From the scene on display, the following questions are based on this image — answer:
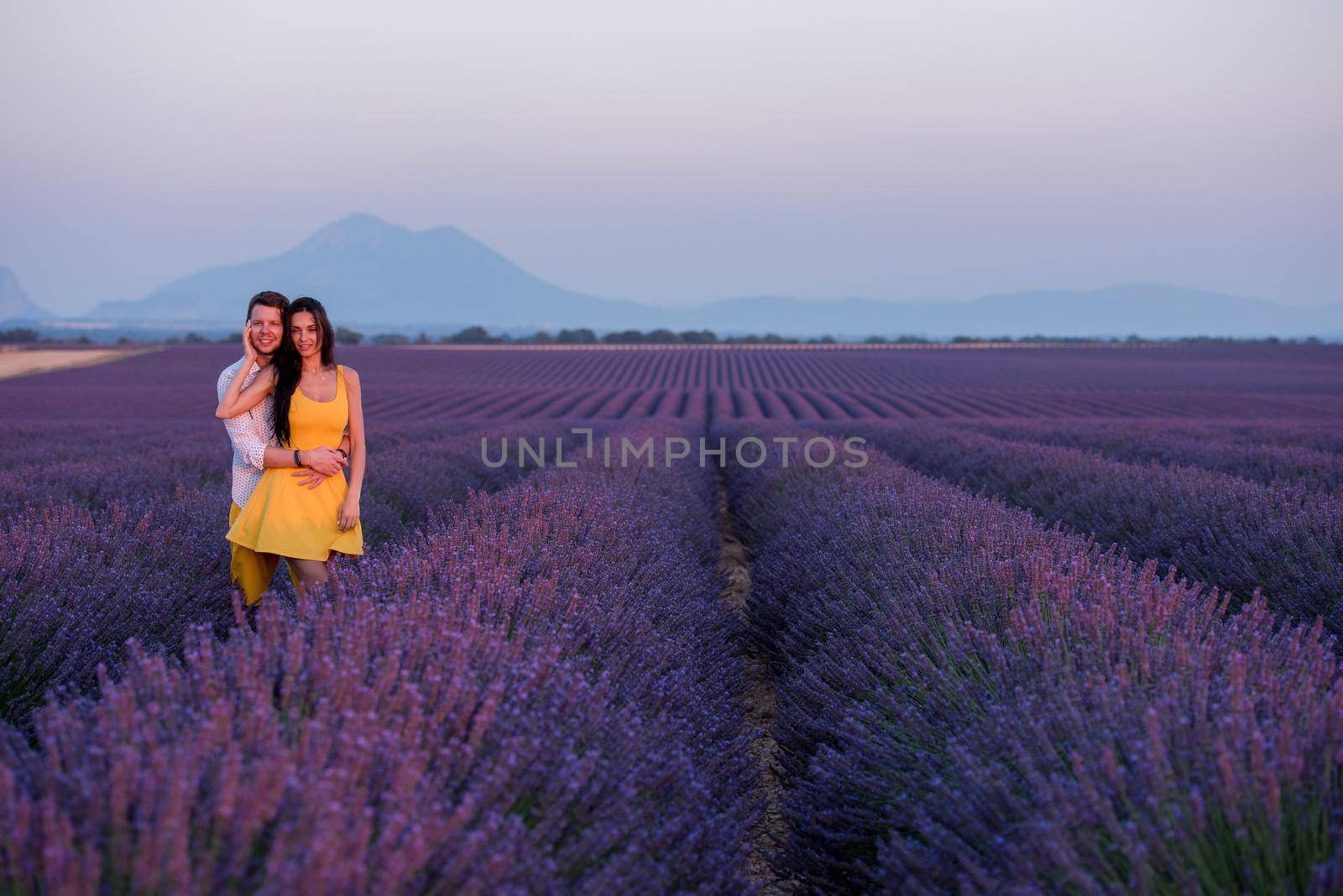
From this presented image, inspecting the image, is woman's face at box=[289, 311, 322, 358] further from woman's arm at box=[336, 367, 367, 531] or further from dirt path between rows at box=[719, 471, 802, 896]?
dirt path between rows at box=[719, 471, 802, 896]

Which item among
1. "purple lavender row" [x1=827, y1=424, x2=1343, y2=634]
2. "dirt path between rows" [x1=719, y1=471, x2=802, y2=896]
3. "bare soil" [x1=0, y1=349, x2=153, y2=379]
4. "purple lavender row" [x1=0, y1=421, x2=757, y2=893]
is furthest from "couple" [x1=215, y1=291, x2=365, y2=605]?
"bare soil" [x1=0, y1=349, x2=153, y2=379]

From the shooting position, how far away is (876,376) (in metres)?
33.0

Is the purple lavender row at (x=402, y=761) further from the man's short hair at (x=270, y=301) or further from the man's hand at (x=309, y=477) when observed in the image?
the man's short hair at (x=270, y=301)

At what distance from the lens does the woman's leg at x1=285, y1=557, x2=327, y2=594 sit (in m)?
3.38

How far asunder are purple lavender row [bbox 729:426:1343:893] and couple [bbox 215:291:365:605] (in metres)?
1.79

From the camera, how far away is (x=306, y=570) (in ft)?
11.1

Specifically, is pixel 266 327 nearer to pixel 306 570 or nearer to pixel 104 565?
pixel 306 570

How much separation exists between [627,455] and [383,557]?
4390 millimetres

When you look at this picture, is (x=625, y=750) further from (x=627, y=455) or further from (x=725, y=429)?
(x=725, y=429)

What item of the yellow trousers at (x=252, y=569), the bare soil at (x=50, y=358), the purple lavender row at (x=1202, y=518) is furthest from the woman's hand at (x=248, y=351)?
the bare soil at (x=50, y=358)

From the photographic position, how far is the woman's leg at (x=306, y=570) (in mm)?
3381

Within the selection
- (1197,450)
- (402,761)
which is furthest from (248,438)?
(1197,450)

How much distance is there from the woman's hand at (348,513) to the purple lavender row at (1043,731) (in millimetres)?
1691

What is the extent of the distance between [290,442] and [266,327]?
1.41 feet
